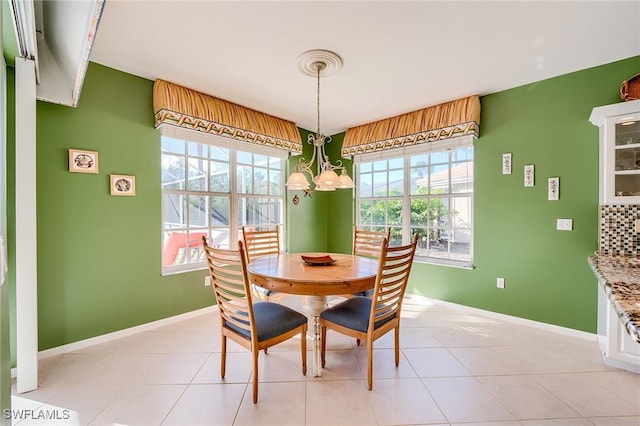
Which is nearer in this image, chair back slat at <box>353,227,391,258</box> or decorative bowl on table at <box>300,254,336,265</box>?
decorative bowl on table at <box>300,254,336,265</box>

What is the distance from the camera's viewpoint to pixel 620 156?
222 centimetres

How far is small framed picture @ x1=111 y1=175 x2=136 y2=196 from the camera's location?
251 cm

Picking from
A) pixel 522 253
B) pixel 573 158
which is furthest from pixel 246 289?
pixel 573 158

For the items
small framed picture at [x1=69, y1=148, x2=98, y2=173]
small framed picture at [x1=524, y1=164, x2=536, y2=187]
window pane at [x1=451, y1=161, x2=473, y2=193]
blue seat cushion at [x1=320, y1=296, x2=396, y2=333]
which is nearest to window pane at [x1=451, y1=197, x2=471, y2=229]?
window pane at [x1=451, y1=161, x2=473, y2=193]

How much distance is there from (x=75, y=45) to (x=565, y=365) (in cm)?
408

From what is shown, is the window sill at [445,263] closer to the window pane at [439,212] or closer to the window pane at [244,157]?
the window pane at [439,212]

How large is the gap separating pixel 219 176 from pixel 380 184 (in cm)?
224

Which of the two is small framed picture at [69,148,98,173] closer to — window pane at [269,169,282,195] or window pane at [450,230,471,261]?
window pane at [269,169,282,195]

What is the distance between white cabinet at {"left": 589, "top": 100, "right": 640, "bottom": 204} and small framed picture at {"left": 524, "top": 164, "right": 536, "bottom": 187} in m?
0.55

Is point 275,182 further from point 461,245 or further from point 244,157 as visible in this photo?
point 461,245

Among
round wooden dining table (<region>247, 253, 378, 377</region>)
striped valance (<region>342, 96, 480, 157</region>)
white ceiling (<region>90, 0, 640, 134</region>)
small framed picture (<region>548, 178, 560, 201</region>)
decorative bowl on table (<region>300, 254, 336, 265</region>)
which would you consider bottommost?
round wooden dining table (<region>247, 253, 378, 377</region>)

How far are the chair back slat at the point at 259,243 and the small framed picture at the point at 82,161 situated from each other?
1.40 metres

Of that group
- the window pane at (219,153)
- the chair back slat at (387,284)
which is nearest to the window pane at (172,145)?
the window pane at (219,153)

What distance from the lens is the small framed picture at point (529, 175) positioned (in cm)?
277
